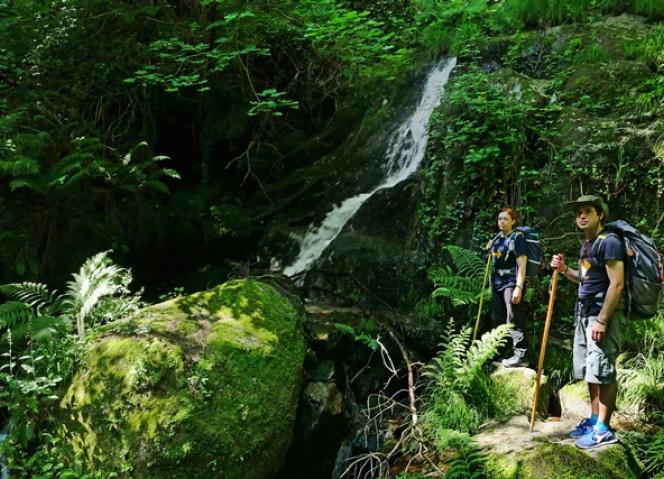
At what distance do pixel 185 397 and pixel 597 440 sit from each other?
3.56 metres

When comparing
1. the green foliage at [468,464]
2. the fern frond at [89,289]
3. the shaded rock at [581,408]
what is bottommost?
the green foliage at [468,464]

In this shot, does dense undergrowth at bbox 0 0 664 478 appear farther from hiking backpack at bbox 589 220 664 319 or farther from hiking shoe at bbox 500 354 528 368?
hiking backpack at bbox 589 220 664 319

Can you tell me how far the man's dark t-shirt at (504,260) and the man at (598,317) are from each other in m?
1.18

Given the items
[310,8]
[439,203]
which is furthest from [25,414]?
[310,8]

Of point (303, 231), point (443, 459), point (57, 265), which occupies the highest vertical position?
point (303, 231)

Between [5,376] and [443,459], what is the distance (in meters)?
4.27

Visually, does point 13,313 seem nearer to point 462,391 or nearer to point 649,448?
point 462,391

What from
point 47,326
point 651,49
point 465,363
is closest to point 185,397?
point 47,326

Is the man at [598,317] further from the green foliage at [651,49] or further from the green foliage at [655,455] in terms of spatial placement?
the green foliage at [651,49]

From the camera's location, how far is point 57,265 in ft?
27.8

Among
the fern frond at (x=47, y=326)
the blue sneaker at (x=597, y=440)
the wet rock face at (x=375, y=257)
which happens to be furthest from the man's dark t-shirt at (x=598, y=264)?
the fern frond at (x=47, y=326)

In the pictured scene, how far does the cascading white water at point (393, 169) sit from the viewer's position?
9.31 m

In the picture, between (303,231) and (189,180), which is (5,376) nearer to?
(303,231)

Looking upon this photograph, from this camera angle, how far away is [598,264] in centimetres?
413
